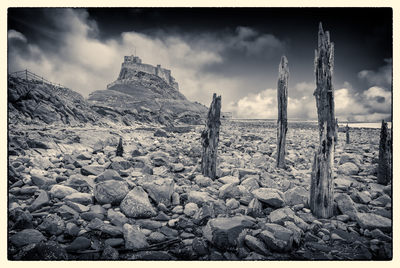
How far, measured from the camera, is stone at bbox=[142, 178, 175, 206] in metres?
3.82

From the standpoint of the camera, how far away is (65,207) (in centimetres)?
328

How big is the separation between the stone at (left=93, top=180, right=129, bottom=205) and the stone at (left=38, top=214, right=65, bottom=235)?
31.0 inches

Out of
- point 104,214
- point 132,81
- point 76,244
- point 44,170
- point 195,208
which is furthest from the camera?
point 132,81

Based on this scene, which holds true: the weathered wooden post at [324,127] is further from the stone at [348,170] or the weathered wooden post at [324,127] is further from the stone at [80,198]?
the stone at [80,198]

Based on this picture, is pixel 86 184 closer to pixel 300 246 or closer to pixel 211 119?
Answer: pixel 211 119

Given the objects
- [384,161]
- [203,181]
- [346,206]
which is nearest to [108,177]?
[203,181]

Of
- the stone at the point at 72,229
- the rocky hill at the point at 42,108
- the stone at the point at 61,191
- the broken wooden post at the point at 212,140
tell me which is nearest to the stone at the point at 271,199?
the broken wooden post at the point at 212,140

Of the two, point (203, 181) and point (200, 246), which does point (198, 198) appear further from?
point (200, 246)

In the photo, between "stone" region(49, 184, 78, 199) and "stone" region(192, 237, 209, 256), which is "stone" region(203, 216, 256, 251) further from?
"stone" region(49, 184, 78, 199)

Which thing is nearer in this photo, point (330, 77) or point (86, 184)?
point (330, 77)

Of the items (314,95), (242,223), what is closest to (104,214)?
(242,223)

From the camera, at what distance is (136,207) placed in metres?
3.37

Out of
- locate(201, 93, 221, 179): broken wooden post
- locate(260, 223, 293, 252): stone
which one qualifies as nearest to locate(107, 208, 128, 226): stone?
locate(260, 223, 293, 252): stone

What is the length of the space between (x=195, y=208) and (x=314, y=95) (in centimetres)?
301
